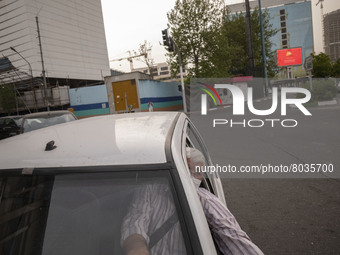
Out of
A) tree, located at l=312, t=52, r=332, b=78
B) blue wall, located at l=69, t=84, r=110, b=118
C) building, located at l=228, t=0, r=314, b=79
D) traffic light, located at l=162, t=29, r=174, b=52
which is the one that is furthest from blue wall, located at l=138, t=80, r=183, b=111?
building, located at l=228, t=0, r=314, b=79

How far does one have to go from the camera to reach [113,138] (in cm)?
151

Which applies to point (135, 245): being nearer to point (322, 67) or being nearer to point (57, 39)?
point (57, 39)

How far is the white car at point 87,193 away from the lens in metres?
1.21

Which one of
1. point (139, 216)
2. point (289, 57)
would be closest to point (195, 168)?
point (139, 216)

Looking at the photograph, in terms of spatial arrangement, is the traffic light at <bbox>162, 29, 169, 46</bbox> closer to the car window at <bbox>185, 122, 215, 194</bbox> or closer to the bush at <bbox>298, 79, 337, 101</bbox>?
the bush at <bbox>298, 79, 337, 101</bbox>

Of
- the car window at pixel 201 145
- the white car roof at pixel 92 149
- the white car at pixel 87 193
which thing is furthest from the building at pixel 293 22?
the white car at pixel 87 193

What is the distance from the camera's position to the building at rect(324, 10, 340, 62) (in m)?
118

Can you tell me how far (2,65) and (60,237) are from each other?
37454 millimetres

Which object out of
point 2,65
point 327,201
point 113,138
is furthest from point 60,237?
point 2,65

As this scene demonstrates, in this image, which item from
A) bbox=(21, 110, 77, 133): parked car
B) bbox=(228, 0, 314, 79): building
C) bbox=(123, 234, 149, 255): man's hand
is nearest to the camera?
bbox=(123, 234, 149, 255): man's hand

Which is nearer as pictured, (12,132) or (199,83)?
(12,132)

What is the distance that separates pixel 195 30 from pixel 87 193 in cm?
3089

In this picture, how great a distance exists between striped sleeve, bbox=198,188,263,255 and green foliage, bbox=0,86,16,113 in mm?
34018

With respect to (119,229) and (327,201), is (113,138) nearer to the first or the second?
(119,229)
